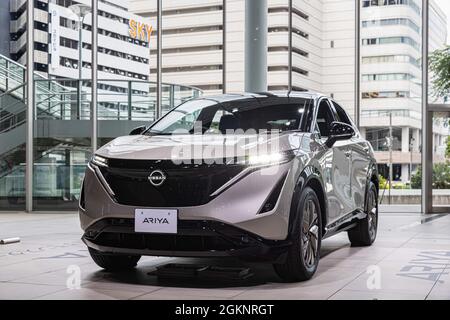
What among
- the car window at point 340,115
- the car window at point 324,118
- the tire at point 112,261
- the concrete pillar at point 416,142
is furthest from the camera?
the concrete pillar at point 416,142

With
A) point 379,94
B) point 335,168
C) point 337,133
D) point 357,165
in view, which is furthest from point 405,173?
point 337,133

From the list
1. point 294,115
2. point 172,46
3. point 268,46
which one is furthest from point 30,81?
point 294,115

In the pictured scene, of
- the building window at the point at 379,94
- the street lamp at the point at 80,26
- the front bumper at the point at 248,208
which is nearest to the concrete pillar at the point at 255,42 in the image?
the building window at the point at 379,94

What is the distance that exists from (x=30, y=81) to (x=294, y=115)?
27.5 feet

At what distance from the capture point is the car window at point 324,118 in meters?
5.27

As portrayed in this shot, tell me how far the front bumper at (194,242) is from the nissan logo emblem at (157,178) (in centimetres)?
28

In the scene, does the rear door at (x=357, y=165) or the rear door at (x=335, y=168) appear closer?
the rear door at (x=335, y=168)

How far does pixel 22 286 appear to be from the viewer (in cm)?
418

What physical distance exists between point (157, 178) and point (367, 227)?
3118mm

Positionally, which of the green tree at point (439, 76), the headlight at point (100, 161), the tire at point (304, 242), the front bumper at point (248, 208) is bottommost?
the tire at point (304, 242)

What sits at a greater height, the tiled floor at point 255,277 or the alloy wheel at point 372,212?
the alloy wheel at point 372,212

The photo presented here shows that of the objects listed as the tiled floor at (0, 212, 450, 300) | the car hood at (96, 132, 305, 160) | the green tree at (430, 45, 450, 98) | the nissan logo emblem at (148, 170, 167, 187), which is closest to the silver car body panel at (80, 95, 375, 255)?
the car hood at (96, 132, 305, 160)

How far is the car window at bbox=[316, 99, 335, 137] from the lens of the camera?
5270 millimetres

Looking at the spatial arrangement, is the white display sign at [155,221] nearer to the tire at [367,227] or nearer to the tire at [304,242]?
the tire at [304,242]
